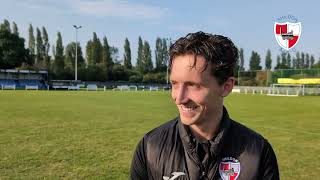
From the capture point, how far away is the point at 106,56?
381ft

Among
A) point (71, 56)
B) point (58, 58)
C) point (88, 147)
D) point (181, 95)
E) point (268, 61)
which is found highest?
point (71, 56)

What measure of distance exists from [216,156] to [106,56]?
376 feet

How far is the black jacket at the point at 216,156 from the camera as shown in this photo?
8.37ft

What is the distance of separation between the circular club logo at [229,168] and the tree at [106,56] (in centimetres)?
10954

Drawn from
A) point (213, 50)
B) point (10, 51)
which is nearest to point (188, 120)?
point (213, 50)

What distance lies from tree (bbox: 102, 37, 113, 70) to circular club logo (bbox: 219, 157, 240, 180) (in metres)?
110

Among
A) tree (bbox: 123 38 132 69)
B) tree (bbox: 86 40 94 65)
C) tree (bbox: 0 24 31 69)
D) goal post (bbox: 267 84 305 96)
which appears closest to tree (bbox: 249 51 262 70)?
tree (bbox: 123 38 132 69)

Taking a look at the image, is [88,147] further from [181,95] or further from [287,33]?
[287,33]

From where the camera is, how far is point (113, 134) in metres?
15.7

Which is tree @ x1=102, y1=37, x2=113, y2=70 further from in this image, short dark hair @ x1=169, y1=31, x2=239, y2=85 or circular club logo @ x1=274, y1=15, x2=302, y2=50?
short dark hair @ x1=169, y1=31, x2=239, y2=85

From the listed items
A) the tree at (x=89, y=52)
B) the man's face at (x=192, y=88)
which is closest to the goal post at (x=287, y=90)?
the tree at (x=89, y=52)

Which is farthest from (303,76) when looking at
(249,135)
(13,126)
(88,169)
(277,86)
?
(249,135)

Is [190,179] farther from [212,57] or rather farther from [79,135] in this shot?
[79,135]

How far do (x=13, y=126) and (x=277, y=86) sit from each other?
62.2 meters
